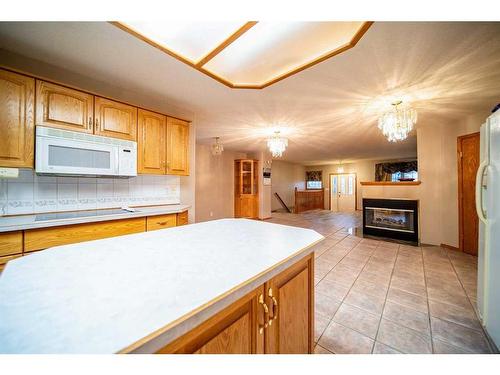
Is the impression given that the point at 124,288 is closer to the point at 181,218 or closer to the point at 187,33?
the point at 187,33

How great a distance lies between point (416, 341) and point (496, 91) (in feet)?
9.66

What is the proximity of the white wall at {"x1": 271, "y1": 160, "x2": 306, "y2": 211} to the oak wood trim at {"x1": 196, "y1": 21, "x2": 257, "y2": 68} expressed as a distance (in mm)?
6879

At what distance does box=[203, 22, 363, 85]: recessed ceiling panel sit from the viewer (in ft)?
4.42

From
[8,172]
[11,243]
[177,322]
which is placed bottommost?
[11,243]

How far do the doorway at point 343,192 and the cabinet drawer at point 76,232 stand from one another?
841 centimetres

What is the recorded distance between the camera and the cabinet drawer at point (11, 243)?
4.38ft

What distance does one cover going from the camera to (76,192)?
6.79 ft

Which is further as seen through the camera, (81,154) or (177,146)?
(177,146)

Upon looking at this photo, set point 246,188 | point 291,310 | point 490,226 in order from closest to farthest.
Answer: point 291,310 → point 490,226 → point 246,188

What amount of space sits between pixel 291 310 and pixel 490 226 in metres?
1.63

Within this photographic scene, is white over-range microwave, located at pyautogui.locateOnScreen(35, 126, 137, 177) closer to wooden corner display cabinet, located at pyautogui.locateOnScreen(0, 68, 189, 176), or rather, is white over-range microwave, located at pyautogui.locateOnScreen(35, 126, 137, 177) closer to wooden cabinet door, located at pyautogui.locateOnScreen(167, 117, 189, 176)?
wooden corner display cabinet, located at pyautogui.locateOnScreen(0, 68, 189, 176)

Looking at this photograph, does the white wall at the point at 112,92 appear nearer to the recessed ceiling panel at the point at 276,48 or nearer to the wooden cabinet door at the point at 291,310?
the recessed ceiling panel at the point at 276,48

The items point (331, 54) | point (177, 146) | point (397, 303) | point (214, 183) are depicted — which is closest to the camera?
point (331, 54)

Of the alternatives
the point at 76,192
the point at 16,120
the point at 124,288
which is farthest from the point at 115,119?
the point at 124,288
